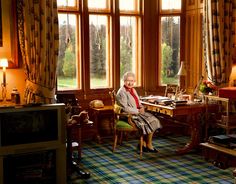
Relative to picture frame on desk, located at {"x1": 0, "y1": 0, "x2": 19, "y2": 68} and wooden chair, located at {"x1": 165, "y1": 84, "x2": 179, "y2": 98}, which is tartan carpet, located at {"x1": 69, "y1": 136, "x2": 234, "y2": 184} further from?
picture frame on desk, located at {"x1": 0, "y1": 0, "x2": 19, "y2": 68}

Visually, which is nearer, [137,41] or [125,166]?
[125,166]

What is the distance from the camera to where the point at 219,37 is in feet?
19.7

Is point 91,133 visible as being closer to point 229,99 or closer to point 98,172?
point 98,172

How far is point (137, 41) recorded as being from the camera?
679 cm

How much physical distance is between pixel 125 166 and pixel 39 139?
1.52 m

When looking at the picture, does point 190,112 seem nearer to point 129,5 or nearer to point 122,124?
point 122,124

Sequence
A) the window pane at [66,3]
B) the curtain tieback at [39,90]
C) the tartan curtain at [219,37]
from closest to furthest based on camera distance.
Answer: the curtain tieback at [39,90], the tartan curtain at [219,37], the window pane at [66,3]

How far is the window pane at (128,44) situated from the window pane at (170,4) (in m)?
0.60

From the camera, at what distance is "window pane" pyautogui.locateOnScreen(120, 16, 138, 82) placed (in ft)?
21.9

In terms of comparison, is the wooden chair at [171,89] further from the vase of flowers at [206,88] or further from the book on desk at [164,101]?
the vase of flowers at [206,88]

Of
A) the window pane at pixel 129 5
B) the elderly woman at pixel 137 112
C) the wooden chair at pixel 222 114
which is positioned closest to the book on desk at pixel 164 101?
the elderly woman at pixel 137 112

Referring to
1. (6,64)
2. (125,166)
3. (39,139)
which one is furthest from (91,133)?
(39,139)

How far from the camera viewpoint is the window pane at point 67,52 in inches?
245

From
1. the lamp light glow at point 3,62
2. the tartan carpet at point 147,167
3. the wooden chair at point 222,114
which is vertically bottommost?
the tartan carpet at point 147,167
